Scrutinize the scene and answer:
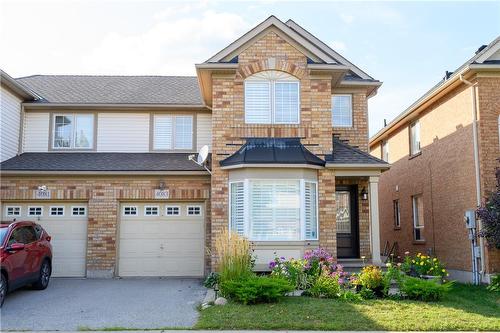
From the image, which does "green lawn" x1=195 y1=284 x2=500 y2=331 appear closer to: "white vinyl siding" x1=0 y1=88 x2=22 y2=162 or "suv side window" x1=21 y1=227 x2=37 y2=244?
"suv side window" x1=21 y1=227 x2=37 y2=244

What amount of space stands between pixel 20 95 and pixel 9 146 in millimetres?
1628

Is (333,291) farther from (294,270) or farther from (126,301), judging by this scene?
(126,301)

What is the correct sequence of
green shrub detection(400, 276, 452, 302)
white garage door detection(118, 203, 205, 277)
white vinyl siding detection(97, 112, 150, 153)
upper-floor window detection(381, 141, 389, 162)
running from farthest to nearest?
upper-floor window detection(381, 141, 389, 162), white vinyl siding detection(97, 112, 150, 153), white garage door detection(118, 203, 205, 277), green shrub detection(400, 276, 452, 302)

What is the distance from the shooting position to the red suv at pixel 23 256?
400 inches

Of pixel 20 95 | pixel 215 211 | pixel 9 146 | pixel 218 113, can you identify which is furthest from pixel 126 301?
pixel 20 95

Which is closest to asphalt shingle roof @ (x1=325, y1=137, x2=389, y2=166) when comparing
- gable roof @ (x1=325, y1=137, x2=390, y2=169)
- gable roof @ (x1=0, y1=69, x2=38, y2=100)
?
gable roof @ (x1=325, y1=137, x2=390, y2=169)

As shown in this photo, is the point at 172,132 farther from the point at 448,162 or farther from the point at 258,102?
the point at 448,162

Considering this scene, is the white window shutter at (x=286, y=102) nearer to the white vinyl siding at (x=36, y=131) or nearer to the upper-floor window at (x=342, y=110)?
the upper-floor window at (x=342, y=110)

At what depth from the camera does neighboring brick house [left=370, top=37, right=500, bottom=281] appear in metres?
13.6

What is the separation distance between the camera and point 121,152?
1611 centimetres

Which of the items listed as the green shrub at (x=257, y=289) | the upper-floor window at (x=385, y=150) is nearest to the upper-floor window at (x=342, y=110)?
the upper-floor window at (x=385, y=150)

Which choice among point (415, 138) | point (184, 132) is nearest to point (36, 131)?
point (184, 132)

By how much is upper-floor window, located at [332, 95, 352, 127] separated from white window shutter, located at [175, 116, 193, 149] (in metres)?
4.53

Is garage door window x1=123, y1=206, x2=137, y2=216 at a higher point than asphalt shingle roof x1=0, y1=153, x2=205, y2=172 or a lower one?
lower
